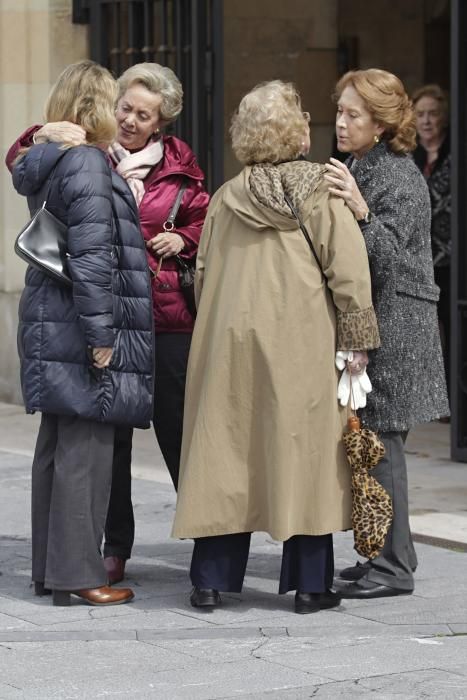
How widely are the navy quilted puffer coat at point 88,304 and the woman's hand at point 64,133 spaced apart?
3cm

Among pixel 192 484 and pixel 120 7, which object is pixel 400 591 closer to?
pixel 192 484

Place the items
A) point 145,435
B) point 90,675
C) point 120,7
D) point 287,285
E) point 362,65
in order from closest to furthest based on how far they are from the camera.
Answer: point 90,675, point 287,285, point 145,435, point 120,7, point 362,65

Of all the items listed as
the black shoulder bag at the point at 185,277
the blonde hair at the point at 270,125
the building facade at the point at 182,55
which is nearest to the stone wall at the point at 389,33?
the building facade at the point at 182,55

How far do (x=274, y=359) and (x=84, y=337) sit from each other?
64cm

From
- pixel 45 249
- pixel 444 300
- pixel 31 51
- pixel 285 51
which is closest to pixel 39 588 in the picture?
pixel 45 249

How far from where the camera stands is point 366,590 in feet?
20.3

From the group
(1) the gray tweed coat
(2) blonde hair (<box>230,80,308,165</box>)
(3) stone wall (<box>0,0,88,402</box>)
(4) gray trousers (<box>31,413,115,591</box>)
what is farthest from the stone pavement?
(3) stone wall (<box>0,0,88,402</box>)

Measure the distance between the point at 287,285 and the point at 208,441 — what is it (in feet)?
Result: 1.89

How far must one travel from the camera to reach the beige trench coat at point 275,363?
5.80 meters

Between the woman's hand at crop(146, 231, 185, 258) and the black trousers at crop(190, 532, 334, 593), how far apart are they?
1.11 m

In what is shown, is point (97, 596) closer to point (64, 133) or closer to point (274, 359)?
point (274, 359)

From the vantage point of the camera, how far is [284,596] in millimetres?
6246

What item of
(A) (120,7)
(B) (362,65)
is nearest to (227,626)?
(A) (120,7)

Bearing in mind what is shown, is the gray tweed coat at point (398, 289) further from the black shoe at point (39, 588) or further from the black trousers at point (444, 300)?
the black trousers at point (444, 300)
